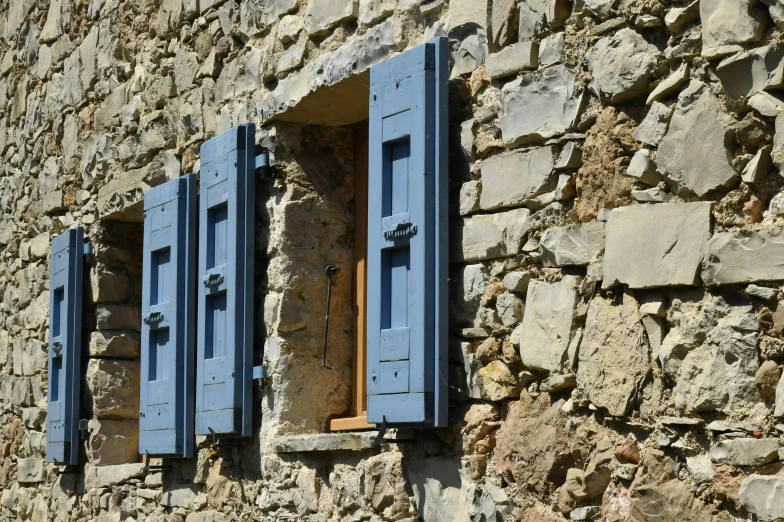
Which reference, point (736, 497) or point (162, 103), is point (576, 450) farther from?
point (162, 103)

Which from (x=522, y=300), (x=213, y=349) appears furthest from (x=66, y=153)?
(x=522, y=300)

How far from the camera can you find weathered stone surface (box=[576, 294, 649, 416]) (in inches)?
132

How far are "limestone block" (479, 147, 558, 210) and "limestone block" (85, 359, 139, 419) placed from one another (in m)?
3.06

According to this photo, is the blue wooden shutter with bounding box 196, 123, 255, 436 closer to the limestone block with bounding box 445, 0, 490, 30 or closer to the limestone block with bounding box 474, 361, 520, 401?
the limestone block with bounding box 445, 0, 490, 30

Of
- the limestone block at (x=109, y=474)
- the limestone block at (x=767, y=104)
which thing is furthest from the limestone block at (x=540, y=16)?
the limestone block at (x=109, y=474)

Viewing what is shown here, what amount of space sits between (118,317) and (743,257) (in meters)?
4.09

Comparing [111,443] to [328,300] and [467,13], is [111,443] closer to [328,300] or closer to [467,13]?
[328,300]

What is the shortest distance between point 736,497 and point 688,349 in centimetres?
38

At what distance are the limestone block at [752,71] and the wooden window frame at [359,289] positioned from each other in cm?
204

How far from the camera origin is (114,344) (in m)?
6.48

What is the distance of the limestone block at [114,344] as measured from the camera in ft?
21.2

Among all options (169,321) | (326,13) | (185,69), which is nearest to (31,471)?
(169,321)

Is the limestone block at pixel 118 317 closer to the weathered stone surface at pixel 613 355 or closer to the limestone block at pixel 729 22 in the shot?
the weathered stone surface at pixel 613 355

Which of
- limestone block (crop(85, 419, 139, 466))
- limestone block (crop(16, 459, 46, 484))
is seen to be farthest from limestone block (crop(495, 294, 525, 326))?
limestone block (crop(16, 459, 46, 484))
